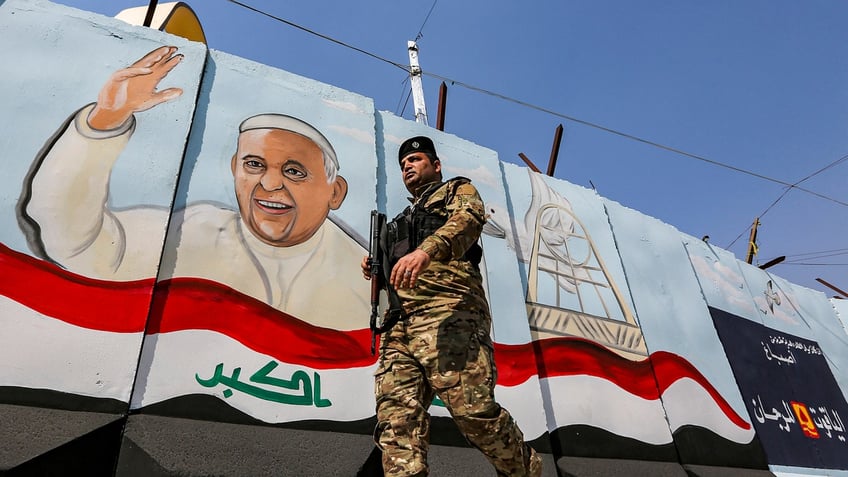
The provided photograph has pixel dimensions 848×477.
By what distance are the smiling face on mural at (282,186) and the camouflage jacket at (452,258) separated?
4.94ft

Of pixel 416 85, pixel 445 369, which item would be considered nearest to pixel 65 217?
pixel 445 369

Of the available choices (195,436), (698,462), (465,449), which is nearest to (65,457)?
(195,436)

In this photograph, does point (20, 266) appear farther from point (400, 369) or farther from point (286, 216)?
point (400, 369)

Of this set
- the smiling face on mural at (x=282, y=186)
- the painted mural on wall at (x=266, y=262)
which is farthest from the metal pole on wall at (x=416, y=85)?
the smiling face on mural at (x=282, y=186)

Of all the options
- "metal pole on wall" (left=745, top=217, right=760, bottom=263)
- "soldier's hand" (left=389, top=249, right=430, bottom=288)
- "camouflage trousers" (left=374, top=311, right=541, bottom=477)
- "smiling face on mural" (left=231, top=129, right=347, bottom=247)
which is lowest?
"camouflage trousers" (left=374, top=311, right=541, bottom=477)

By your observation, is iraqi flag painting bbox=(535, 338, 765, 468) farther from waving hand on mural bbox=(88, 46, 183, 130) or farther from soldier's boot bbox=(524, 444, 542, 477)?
waving hand on mural bbox=(88, 46, 183, 130)

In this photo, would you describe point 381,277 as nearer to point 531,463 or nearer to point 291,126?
point 531,463

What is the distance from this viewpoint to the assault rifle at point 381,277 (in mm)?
1991

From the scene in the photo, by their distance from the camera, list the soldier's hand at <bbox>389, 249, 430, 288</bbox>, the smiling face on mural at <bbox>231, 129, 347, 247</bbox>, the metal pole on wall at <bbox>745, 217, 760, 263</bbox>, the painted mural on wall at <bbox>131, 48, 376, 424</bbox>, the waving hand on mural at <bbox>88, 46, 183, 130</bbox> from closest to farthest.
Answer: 1. the soldier's hand at <bbox>389, 249, 430, 288</bbox>
2. the painted mural on wall at <bbox>131, 48, 376, 424</bbox>
3. the waving hand on mural at <bbox>88, 46, 183, 130</bbox>
4. the smiling face on mural at <bbox>231, 129, 347, 247</bbox>
5. the metal pole on wall at <bbox>745, 217, 760, 263</bbox>

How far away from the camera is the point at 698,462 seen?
4.57 m

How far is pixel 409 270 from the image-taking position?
5.56ft

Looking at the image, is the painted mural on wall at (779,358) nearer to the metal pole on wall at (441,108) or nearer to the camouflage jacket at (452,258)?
the metal pole on wall at (441,108)

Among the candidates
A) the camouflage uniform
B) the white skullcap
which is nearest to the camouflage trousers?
the camouflage uniform

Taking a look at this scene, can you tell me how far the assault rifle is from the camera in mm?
1991
